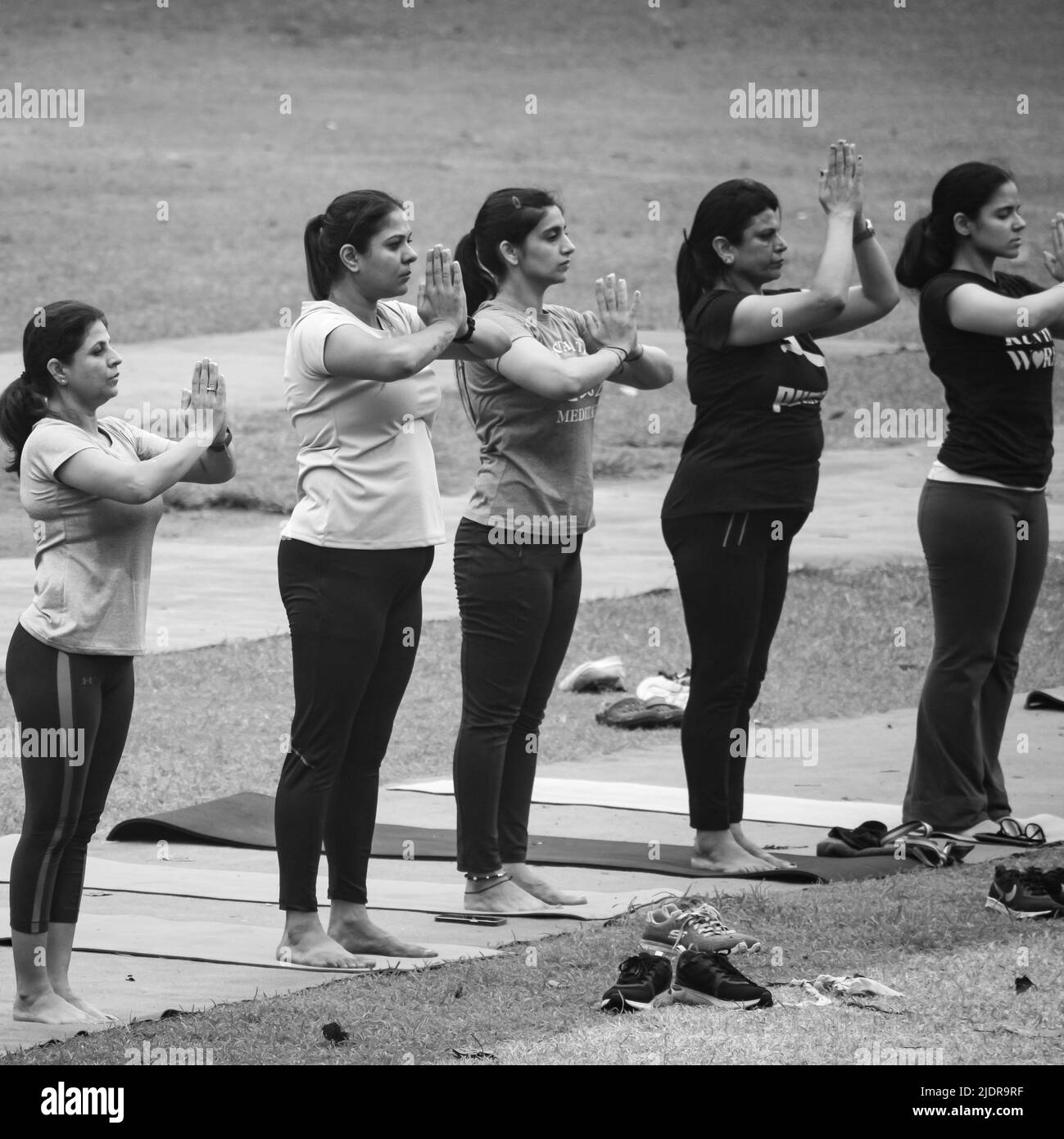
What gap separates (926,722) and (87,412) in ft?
10.3

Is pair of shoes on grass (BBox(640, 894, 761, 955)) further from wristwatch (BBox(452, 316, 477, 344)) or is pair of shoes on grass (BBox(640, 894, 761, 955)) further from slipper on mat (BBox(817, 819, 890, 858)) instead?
wristwatch (BBox(452, 316, 477, 344))

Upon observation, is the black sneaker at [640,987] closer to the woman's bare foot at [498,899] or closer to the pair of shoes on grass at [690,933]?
the pair of shoes on grass at [690,933]

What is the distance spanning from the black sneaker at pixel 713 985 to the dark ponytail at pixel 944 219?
261 cm

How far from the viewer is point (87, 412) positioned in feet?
17.4

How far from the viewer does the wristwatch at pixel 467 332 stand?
5.75m

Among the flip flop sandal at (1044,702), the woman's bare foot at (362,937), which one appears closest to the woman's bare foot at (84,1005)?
the woman's bare foot at (362,937)

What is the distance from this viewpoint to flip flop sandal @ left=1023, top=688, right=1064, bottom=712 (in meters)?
9.48

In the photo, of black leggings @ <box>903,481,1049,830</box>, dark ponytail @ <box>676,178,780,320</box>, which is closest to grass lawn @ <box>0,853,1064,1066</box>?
black leggings @ <box>903,481,1049,830</box>

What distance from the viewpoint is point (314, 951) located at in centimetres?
564

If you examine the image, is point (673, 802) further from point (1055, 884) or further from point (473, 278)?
point (473, 278)

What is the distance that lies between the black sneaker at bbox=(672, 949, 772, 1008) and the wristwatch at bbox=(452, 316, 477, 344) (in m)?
1.69

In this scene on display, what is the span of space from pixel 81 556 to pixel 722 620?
2156mm

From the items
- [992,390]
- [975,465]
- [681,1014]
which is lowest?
[681,1014]

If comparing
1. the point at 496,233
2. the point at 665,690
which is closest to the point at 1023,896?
the point at 496,233
